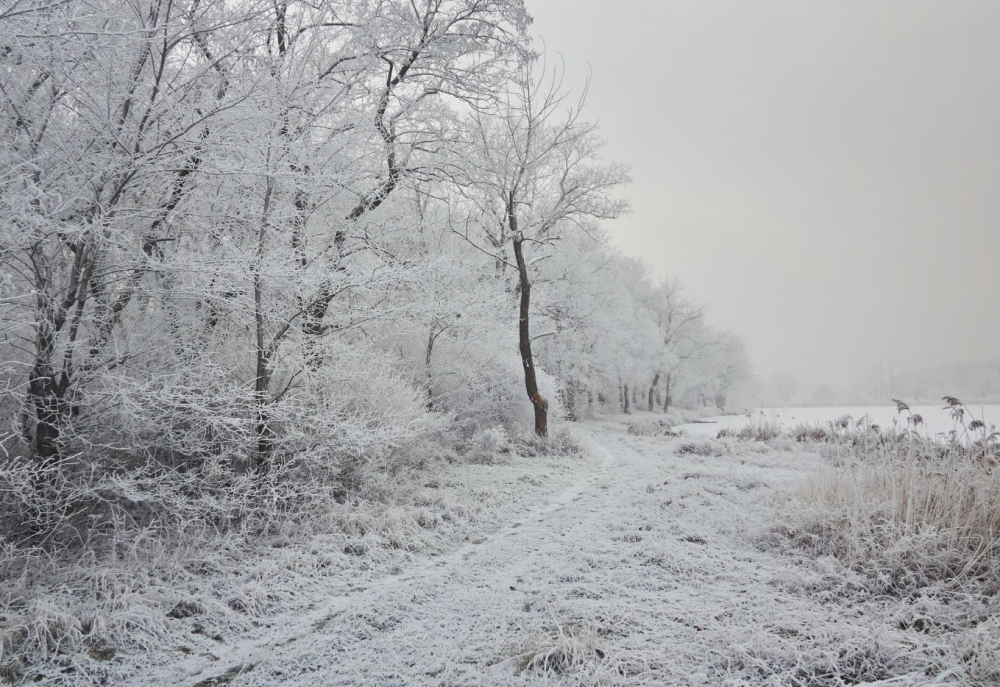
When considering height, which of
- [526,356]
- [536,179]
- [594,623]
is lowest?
[594,623]

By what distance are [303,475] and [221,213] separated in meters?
3.16

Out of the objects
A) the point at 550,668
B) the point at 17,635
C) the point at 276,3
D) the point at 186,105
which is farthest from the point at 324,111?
the point at 550,668

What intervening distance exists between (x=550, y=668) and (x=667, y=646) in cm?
71

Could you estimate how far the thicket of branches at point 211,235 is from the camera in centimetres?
407

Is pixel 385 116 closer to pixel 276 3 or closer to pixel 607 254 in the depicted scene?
pixel 276 3

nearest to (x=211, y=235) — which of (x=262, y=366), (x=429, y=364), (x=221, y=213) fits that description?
(x=221, y=213)

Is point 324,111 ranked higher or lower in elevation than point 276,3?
lower

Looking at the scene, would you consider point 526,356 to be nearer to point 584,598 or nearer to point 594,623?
point 584,598

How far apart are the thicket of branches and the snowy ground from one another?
6.30 feet

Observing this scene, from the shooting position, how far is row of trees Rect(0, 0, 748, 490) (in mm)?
4059

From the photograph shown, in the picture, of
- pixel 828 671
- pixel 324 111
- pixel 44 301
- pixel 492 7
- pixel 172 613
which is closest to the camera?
pixel 828 671

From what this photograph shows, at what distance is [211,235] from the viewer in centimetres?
575

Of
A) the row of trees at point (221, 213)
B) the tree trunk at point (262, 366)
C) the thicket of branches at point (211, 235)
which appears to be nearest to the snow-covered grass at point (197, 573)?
the thicket of branches at point (211, 235)

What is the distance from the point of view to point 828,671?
2.49 m
